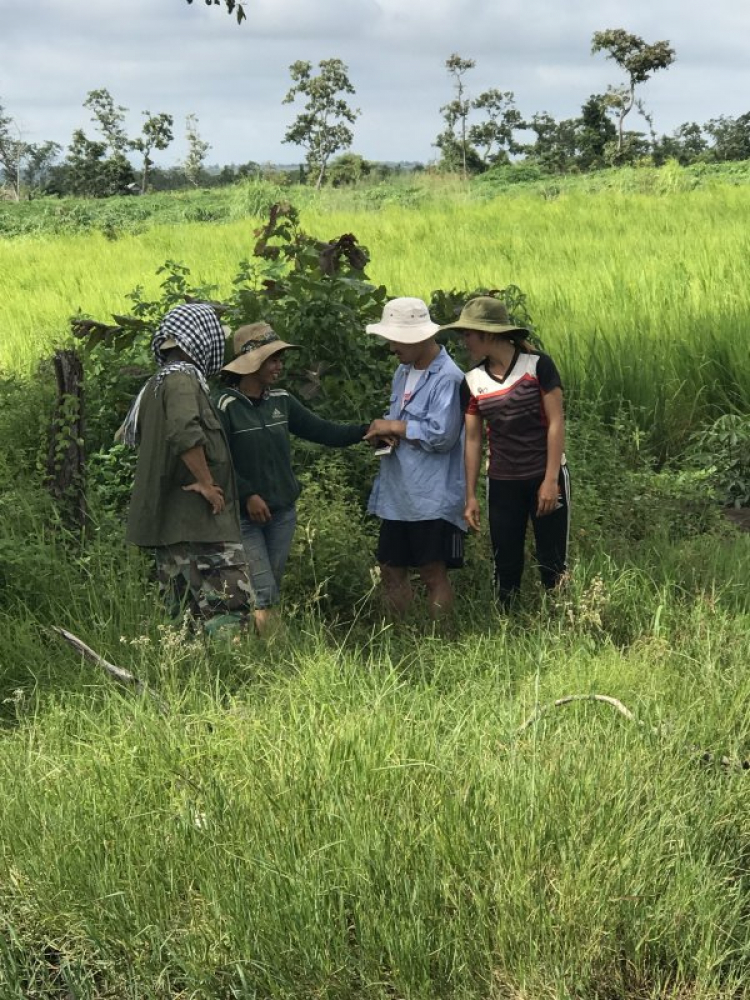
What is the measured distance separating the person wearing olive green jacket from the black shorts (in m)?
0.74

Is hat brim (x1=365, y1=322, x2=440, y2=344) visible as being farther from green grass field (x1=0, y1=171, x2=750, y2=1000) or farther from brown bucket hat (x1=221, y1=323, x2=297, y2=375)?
green grass field (x1=0, y1=171, x2=750, y2=1000)

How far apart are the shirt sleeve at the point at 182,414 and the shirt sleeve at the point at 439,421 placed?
3.08 feet

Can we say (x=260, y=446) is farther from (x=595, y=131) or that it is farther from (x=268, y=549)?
(x=595, y=131)

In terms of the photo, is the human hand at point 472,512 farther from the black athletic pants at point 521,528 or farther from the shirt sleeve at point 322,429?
the shirt sleeve at point 322,429

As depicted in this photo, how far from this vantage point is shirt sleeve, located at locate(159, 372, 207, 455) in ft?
14.8

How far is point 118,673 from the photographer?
4.11 m

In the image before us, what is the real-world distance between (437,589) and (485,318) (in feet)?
3.89

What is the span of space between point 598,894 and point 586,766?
0.48 metres

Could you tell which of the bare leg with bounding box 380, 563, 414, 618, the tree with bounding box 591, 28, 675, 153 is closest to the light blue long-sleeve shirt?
the bare leg with bounding box 380, 563, 414, 618

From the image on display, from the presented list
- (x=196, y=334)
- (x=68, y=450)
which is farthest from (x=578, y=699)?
(x=68, y=450)

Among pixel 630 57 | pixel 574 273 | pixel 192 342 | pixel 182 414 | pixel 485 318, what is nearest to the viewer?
pixel 182 414

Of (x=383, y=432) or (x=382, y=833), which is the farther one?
(x=383, y=432)

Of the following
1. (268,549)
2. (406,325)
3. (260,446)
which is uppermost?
(406,325)

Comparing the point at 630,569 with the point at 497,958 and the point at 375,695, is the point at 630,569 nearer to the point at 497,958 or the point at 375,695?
the point at 375,695
